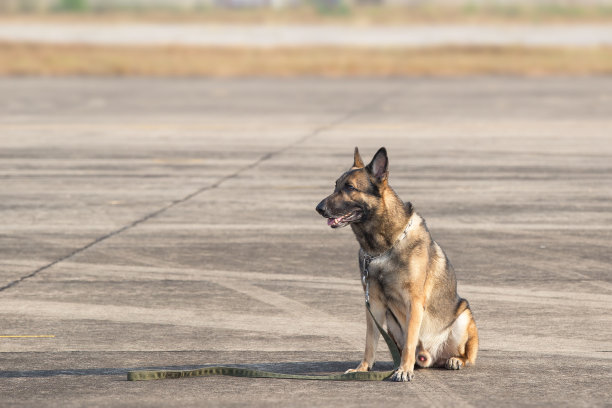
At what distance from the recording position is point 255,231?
14078 mm

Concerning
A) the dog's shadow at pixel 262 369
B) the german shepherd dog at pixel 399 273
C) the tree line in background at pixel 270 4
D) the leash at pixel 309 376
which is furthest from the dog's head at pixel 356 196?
the tree line in background at pixel 270 4

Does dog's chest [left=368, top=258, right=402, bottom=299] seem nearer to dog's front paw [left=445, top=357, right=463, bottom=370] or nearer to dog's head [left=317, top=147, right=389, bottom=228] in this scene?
dog's head [left=317, top=147, right=389, bottom=228]

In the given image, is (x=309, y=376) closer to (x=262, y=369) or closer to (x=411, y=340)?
(x=262, y=369)

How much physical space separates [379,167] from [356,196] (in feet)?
0.78

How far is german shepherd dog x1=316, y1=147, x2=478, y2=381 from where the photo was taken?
7680mm

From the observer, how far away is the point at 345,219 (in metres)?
7.70

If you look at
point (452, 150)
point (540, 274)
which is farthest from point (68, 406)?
point (452, 150)

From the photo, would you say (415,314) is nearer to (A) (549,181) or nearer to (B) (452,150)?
(A) (549,181)

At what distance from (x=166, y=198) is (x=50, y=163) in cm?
485

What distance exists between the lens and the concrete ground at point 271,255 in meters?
7.91

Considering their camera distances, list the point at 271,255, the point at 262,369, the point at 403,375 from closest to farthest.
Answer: the point at 403,375, the point at 262,369, the point at 271,255

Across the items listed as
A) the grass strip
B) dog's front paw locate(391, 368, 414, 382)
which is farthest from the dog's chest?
the grass strip

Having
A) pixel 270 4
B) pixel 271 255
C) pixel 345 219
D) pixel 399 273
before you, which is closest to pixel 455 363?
pixel 399 273

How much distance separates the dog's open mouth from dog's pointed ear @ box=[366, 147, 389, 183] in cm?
26
